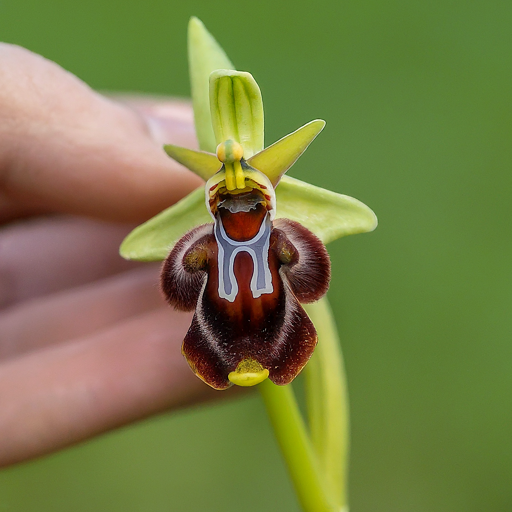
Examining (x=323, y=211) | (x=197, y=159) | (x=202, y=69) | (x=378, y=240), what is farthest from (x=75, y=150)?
(x=378, y=240)

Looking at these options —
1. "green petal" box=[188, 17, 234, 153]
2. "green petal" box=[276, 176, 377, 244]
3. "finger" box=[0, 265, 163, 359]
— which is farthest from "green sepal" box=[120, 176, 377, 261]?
"finger" box=[0, 265, 163, 359]

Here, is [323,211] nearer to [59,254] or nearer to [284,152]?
[284,152]

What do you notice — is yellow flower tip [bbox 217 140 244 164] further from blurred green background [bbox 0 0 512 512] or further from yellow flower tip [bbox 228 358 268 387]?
blurred green background [bbox 0 0 512 512]

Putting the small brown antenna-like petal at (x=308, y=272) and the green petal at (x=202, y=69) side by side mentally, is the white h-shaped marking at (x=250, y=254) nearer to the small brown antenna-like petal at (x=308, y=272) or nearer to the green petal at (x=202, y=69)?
the small brown antenna-like petal at (x=308, y=272)

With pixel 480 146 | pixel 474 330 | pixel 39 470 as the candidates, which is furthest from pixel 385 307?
pixel 39 470

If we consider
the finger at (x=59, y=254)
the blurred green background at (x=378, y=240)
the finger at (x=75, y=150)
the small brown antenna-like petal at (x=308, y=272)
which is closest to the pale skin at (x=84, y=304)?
the finger at (x=75, y=150)

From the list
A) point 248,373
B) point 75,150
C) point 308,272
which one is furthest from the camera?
point 75,150
